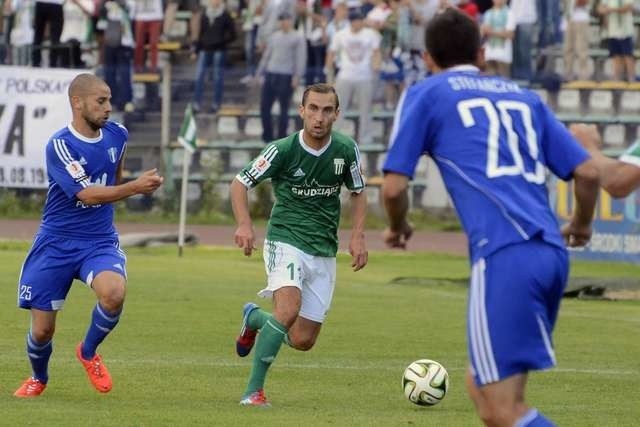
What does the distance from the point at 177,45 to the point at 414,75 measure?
4.86 m

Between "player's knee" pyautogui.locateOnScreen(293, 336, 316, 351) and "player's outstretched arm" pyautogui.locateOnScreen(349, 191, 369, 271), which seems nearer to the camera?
"player's outstretched arm" pyautogui.locateOnScreen(349, 191, 369, 271)

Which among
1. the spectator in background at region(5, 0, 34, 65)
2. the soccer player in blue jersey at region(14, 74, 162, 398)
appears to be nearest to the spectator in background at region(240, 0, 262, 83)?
the spectator in background at region(5, 0, 34, 65)

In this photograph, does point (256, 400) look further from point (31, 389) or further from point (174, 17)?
point (174, 17)

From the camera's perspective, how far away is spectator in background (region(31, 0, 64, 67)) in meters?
29.5

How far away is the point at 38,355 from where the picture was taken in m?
10.8

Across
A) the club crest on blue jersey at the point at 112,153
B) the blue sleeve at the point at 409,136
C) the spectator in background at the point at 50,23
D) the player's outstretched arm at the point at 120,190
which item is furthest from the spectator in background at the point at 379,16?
the blue sleeve at the point at 409,136

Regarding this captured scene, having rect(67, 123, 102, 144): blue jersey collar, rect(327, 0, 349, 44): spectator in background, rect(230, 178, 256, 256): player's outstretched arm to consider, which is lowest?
rect(230, 178, 256, 256): player's outstretched arm

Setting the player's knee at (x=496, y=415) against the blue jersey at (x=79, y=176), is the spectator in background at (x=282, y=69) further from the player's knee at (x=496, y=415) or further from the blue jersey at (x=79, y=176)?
the player's knee at (x=496, y=415)

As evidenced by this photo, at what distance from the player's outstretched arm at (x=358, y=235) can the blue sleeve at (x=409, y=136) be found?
4152mm

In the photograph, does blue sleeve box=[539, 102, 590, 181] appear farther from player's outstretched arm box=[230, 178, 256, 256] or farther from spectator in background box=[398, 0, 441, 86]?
spectator in background box=[398, 0, 441, 86]

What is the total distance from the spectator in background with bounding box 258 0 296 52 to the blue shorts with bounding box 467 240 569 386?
20899 mm

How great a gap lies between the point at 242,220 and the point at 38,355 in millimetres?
1586

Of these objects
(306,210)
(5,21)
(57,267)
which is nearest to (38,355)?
(57,267)

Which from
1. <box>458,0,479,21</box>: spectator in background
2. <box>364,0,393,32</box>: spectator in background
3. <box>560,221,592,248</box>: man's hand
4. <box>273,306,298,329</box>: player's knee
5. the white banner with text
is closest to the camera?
<box>560,221,592,248</box>: man's hand
